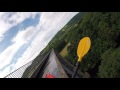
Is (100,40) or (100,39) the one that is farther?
(100,39)

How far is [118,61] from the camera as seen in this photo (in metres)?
34.8

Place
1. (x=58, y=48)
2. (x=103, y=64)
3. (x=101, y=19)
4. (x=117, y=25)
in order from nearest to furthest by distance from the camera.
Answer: (x=103, y=64) < (x=117, y=25) < (x=101, y=19) < (x=58, y=48)

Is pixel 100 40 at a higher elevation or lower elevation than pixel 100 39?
lower

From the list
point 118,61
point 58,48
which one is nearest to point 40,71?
point 118,61

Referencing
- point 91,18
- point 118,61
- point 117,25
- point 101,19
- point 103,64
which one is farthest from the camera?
point 91,18

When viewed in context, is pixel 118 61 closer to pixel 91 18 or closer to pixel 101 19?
pixel 101 19

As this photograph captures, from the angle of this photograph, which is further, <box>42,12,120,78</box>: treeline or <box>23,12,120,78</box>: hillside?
<box>42,12,120,78</box>: treeline

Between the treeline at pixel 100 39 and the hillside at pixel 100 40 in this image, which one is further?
→ the treeline at pixel 100 39
